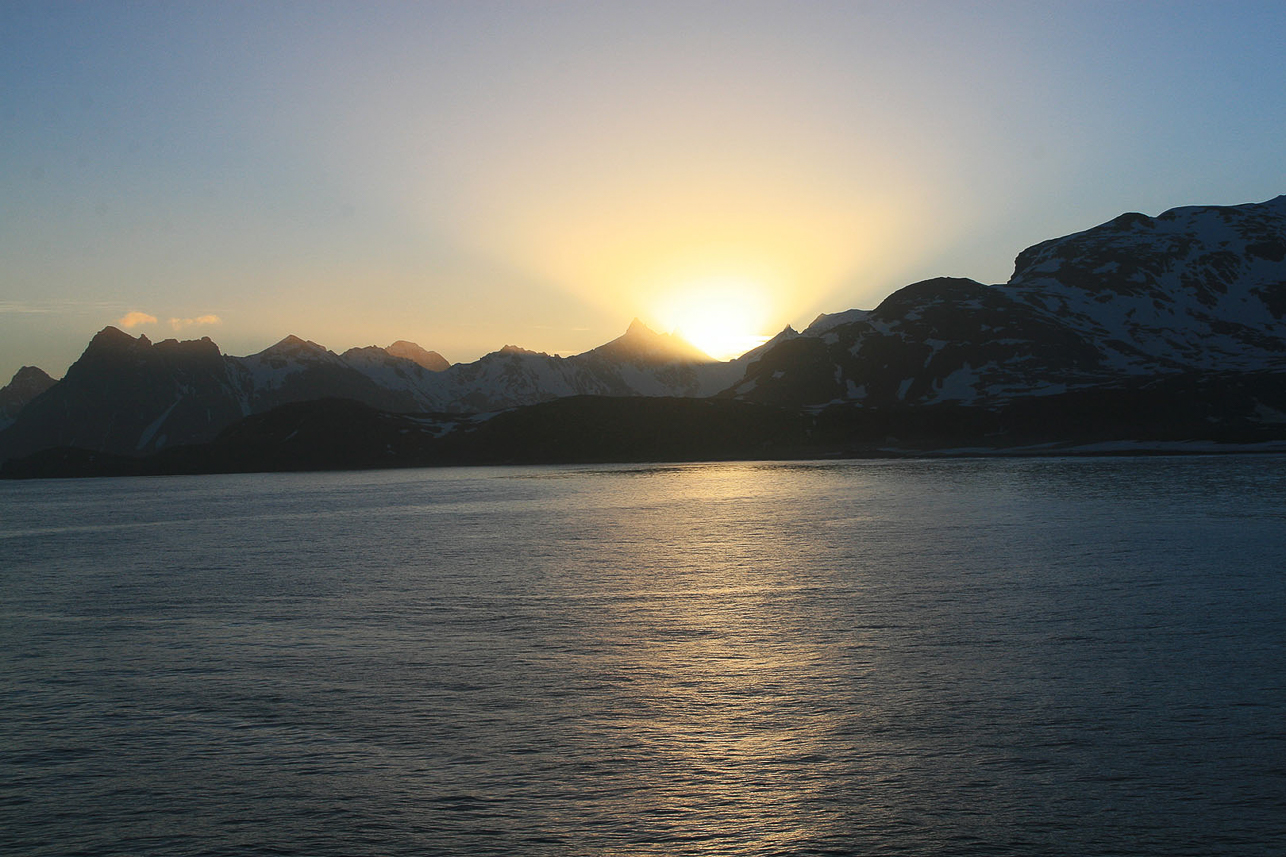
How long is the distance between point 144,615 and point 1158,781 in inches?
1407

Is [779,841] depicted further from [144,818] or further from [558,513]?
[558,513]

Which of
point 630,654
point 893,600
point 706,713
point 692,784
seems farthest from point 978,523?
point 692,784

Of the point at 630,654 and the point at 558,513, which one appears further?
the point at 558,513

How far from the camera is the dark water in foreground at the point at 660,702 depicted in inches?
628

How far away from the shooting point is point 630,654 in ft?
95.6

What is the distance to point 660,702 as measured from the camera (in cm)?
2336

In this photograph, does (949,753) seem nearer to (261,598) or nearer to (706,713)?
(706,713)

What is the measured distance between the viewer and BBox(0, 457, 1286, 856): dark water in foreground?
15961mm

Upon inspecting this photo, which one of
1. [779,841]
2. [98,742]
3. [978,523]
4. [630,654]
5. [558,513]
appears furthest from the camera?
[558,513]

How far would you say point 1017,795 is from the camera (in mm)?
16844

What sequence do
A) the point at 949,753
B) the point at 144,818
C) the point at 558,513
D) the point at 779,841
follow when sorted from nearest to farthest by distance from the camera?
the point at 779,841
the point at 144,818
the point at 949,753
the point at 558,513

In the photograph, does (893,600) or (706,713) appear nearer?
(706,713)

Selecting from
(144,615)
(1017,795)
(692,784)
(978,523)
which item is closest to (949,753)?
(1017,795)

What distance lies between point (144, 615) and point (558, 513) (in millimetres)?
55690
